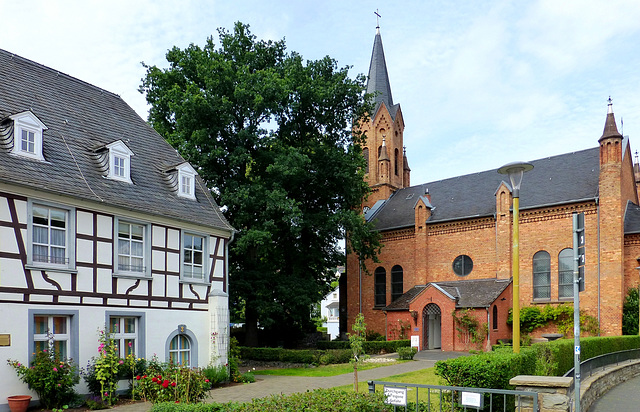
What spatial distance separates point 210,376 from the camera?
18125 millimetres

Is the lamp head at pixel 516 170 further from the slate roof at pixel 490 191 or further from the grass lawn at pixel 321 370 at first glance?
the slate roof at pixel 490 191

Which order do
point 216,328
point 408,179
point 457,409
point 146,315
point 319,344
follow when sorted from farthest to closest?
point 408,179 < point 319,344 < point 216,328 < point 146,315 < point 457,409

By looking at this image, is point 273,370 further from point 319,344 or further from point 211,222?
point 319,344

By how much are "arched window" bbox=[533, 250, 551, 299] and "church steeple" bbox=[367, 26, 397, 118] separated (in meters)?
19.7

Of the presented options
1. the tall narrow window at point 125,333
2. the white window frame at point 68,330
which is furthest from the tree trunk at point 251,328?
the white window frame at point 68,330

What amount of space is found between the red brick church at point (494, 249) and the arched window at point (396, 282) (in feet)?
0.25

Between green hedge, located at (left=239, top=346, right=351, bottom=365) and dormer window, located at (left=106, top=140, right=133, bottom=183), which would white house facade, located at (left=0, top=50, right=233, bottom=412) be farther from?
green hedge, located at (left=239, top=346, right=351, bottom=365)

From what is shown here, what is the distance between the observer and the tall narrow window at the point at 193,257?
767 inches

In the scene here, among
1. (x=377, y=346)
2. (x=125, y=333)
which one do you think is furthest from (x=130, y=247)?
(x=377, y=346)

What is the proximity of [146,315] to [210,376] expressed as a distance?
9.81ft

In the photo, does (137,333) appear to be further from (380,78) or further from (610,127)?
(380,78)

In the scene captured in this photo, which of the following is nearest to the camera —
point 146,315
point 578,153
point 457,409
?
point 457,409

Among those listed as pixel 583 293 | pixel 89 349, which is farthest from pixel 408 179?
pixel 89 349

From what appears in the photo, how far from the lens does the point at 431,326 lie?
119 ft
